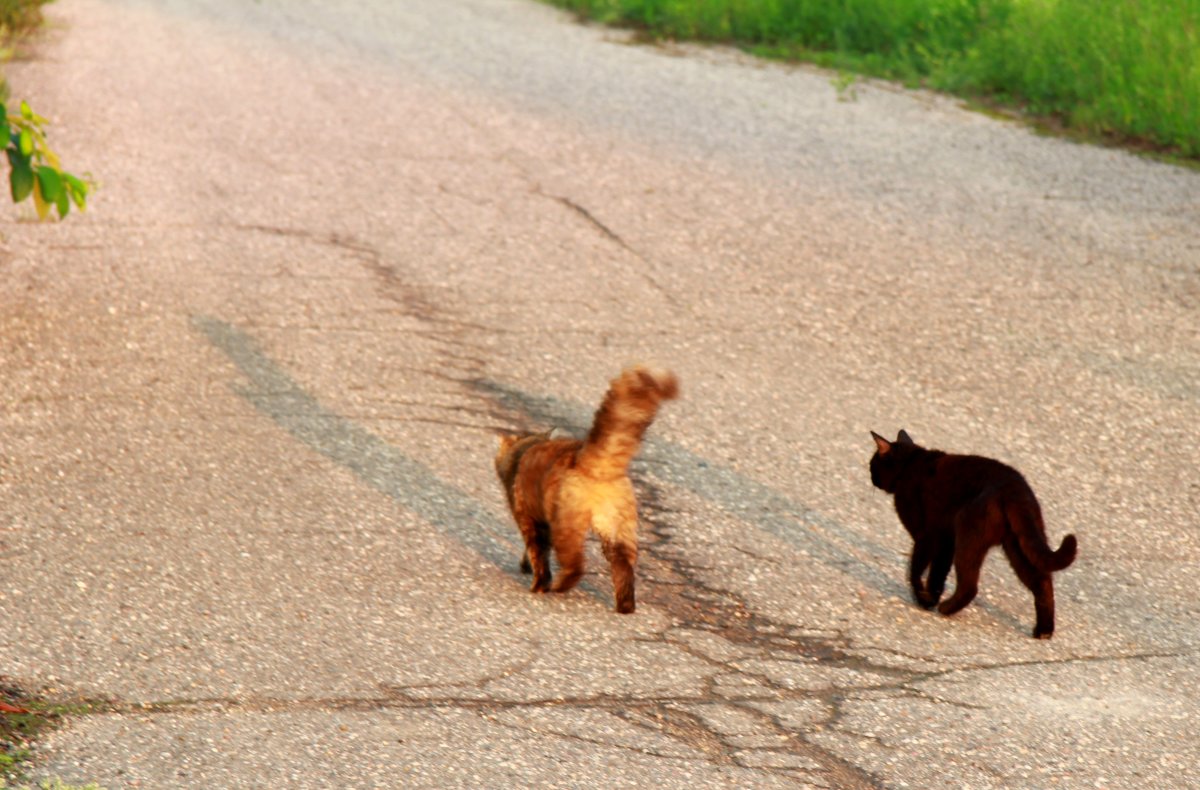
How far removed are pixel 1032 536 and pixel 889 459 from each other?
2.46ft

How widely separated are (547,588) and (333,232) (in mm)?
4297

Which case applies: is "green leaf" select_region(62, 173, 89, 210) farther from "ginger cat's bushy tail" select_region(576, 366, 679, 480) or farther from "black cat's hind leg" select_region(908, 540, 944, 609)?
"black cat's hind leg" select_region(908, 540, 944, 609)

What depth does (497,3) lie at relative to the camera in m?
16.7

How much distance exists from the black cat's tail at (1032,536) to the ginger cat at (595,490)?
120 cm

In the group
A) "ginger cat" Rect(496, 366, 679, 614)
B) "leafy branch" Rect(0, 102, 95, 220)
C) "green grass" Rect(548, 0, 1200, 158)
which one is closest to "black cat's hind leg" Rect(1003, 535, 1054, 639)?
"ginger cat" Rect(496, 366, 679, 614)

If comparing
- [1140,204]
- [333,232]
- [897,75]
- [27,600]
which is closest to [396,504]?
[27,600]

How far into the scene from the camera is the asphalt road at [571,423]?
4.00 metres

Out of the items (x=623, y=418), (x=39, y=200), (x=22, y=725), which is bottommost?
(x=22, y=725)

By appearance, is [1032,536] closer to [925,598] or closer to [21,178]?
[925,598]

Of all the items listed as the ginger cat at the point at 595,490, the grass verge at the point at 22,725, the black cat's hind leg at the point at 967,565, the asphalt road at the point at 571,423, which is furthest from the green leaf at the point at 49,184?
the black cat's hind leg at the point at 967,565

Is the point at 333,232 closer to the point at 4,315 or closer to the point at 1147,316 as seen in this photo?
the point at 4,315

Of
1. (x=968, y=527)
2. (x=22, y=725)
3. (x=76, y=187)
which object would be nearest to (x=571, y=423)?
(x=968, y=527)

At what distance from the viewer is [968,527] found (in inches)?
184

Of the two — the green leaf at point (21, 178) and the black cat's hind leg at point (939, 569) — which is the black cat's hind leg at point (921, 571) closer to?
the black cat's hind leg at point (939, 569)
